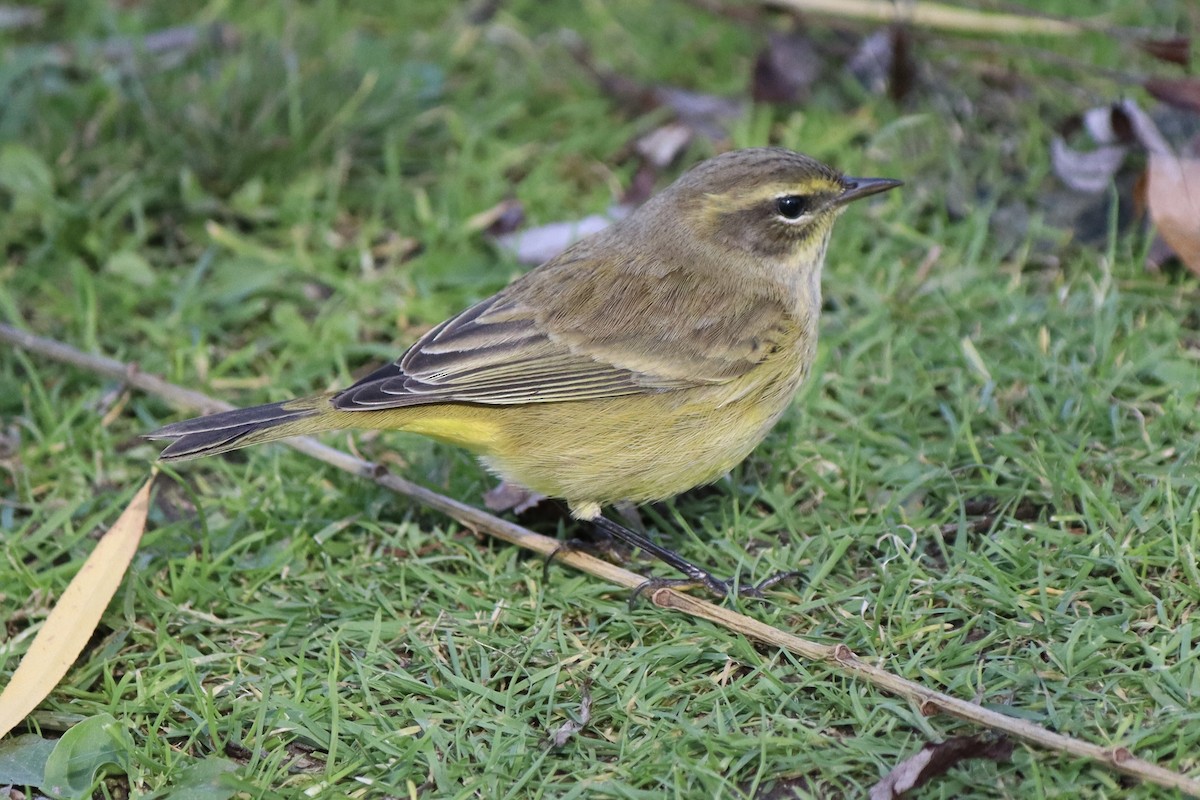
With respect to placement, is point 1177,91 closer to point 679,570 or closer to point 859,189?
point 859,189

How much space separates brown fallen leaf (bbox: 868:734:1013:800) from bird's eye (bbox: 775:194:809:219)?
7.14 feet

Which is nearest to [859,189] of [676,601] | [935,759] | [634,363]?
[634,363]

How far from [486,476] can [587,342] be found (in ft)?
2.77

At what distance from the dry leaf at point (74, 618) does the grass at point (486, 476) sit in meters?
0.08

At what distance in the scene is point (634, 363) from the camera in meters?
4.49

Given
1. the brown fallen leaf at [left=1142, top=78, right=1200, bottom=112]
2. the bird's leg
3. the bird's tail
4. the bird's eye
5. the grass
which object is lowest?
the bird's leg

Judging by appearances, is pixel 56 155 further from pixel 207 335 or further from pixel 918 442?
pixel 918 442

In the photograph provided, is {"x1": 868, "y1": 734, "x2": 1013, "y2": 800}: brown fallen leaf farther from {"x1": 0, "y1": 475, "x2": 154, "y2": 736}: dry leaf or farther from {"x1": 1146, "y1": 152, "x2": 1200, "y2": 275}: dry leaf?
{"x1": 1146, "y1": 152, "x2": 1200, "y2": 275}: dry leaf

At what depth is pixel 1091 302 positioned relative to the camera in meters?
5.38

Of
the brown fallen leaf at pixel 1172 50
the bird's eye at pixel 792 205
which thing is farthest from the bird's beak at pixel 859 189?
the brown fallen leaf at pixel 1172 50

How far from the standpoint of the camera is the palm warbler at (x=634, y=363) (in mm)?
4363

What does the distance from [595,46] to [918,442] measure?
12.5ft

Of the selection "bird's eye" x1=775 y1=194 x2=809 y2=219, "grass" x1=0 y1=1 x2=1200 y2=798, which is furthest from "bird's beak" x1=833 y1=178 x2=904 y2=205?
"grass" x1=0 y1=1 x2=1200 y2=798

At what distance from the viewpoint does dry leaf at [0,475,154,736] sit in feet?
12.8
